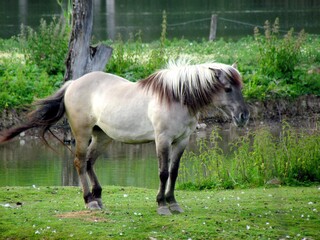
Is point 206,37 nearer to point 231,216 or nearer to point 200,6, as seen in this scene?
point 200,6

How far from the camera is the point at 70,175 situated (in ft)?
48.0

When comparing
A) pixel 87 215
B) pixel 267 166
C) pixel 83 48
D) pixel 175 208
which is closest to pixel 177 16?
pixel 83 48

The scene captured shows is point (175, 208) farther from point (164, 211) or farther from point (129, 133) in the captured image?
point (129, 133)

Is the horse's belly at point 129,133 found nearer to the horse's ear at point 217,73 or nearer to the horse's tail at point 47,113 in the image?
the horse's tail at point 47,113

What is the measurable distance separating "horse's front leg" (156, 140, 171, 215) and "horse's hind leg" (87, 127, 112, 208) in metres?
0.92

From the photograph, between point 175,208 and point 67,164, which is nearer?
point 175,208

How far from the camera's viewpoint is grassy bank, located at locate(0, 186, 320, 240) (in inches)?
345

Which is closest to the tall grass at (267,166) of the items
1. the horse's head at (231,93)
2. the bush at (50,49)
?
the horse's head at (231,93)

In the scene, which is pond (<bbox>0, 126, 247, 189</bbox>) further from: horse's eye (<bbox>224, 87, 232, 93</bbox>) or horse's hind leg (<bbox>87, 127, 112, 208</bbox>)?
horse's eye (<bbox>224, 87, 232, 93</bbox>)

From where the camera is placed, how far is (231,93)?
9469 millimetres

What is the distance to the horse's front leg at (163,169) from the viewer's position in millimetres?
9375

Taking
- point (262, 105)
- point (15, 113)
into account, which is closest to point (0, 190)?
point (15, 113)

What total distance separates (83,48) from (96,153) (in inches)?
253

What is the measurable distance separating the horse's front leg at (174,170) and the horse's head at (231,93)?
0.61 meters
